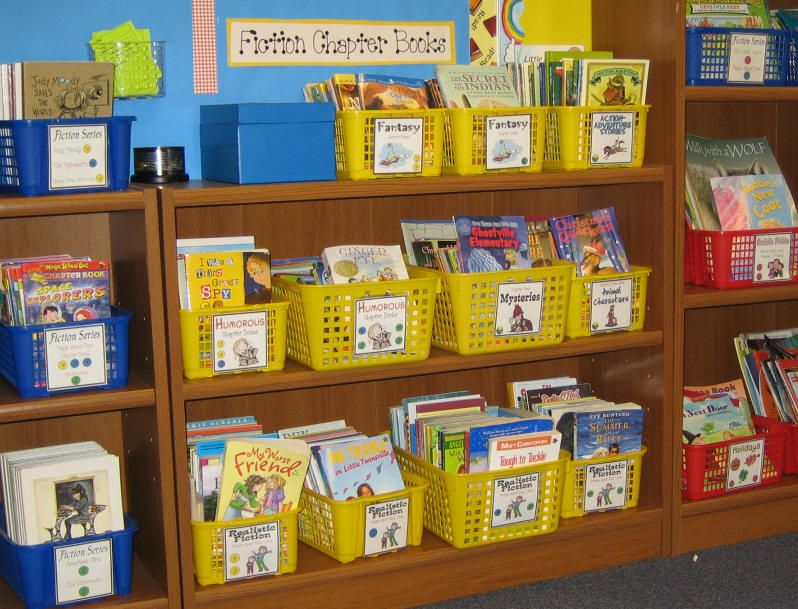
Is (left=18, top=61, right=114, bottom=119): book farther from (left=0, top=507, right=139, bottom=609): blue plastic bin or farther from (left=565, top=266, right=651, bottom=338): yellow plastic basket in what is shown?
(left=565, top=266, right=651, bottom=338): yellow plastic basket

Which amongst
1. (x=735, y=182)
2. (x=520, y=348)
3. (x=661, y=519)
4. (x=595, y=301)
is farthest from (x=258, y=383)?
(x=735, y=182)

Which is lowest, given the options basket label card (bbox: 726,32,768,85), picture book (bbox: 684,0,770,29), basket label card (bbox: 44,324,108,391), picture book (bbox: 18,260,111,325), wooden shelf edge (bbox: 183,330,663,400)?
wooden shelf edge (bbox: 183,330,663,400)

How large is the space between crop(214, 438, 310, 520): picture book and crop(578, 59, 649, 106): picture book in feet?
3.63

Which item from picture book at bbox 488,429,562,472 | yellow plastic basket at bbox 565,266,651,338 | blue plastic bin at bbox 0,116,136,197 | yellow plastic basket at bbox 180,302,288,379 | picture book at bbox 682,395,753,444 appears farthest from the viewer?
picture book at bbox 682,395,753,444

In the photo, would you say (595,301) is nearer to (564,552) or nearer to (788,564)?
(564,552)

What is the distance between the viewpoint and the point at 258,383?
229cm

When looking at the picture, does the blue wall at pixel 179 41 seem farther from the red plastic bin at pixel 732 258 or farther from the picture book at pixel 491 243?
the red plastic bin at pixel 732 258

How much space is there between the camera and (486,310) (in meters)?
2.46

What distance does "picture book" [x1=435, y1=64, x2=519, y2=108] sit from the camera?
2.48 meters

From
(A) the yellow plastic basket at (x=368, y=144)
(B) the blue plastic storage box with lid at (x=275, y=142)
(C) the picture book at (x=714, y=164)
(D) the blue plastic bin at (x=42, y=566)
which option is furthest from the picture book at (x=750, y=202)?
(D) the blue plastic bin at (x=42, y=566)

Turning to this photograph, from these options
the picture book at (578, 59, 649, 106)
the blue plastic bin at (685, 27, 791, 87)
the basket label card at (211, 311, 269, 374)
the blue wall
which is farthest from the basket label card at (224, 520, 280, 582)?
the blue plastic bin at (685, 27, 791, 87)

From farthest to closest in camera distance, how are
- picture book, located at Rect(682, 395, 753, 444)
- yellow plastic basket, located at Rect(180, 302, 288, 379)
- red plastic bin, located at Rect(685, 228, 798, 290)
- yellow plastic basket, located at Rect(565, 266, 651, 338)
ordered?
picture book, located at Rect(682, 395, 753, 444)
red plastic bin, located at Rect(685, 228, 798, 290)
yellow plastic basket, located at Rect(565, 266, 651, 338)
yellow plastic basket, located at Rect(180, 302, 288, 379)

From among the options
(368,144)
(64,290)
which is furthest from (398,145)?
(64,290)

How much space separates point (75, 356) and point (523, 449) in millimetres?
1049
